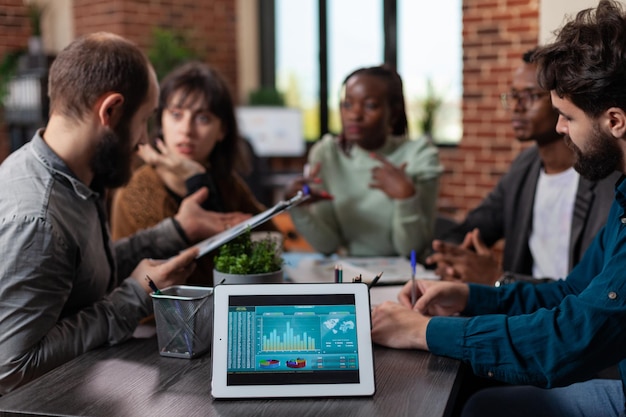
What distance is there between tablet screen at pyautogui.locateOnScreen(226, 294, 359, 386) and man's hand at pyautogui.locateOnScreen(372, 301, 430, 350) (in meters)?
0.18

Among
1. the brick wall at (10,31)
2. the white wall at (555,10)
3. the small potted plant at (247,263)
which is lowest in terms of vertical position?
the small potted plant at (247,263)

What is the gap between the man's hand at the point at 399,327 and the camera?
1.43m

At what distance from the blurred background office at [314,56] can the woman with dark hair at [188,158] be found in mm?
1940

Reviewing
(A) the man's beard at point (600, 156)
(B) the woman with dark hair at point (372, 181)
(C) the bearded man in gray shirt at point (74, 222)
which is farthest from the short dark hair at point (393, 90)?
(A) the man's beard at point (600, 156)

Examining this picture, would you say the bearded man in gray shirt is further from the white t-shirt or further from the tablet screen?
the white t-shirt

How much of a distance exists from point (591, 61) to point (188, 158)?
1.35 m

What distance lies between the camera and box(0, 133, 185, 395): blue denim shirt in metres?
1.40

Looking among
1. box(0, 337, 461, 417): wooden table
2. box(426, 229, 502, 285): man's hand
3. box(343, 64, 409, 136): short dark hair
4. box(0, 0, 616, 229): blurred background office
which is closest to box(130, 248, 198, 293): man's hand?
box(0, 337, 461, 417): wooden table

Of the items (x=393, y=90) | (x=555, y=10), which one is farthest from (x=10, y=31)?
(x=555, y=10)

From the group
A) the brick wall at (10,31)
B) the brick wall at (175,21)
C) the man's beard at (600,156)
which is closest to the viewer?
the man's beard at (600,156)

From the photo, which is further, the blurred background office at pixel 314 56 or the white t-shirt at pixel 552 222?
the blurred background office at pixel 314 56

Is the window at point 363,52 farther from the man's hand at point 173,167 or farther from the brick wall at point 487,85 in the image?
Answer: the man's hand at point 173,167

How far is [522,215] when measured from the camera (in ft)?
8.20

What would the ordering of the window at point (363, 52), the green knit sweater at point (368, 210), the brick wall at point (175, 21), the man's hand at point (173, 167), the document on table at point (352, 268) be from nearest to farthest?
the document on table at point (352, 268), the man's hand at point (173, 167), the green knit sweater at point (368, 210), the brick wall at point (175, 21), the window at point (363, 52)
